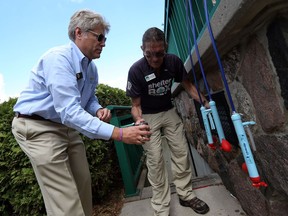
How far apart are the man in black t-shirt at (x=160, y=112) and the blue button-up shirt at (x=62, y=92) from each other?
0.70 m

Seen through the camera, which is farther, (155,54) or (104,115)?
(155,54)

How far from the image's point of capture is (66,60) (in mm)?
1683

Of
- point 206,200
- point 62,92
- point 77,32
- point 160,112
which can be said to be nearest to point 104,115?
point 62,92

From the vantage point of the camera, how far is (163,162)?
2586 mm

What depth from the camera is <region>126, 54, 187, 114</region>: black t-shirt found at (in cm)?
255

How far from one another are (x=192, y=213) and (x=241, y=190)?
59cm

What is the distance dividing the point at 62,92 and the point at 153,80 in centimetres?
120

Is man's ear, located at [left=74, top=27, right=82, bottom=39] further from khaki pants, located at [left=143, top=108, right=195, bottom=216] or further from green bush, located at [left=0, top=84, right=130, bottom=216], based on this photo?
green bush, located at [left=0, top=84, right=130, bottom=216]

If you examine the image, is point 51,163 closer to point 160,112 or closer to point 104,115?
point 104,115

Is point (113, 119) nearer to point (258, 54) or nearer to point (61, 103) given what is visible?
point (61, 103)

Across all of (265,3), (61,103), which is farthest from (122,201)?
(265,3)

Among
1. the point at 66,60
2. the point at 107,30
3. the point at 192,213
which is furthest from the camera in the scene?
the point at 192,213

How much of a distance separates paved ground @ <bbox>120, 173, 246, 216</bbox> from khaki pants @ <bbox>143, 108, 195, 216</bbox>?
0.56 feet

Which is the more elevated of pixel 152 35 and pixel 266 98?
pixel 152 35
